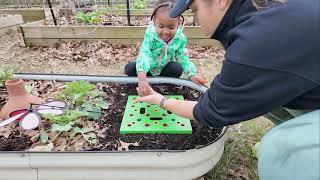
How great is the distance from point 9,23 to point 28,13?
1.44 feet

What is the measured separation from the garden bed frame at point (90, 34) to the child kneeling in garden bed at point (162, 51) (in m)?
1.39

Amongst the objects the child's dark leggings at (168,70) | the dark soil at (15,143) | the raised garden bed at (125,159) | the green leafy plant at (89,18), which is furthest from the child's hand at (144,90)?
the green leafy plant at (89,18)

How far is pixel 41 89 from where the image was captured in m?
2.29

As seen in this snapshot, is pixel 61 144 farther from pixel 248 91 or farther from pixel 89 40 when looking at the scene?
pixel 89 40

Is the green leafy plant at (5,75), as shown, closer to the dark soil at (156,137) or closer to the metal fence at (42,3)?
the dark soil at (156,137)

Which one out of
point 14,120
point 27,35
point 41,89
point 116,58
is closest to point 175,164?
point 14,120

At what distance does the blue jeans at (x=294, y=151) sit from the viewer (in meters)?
1.11

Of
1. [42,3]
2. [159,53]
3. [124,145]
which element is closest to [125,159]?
[124,145]

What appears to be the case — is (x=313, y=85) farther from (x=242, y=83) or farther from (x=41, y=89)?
(x=41, y=89)

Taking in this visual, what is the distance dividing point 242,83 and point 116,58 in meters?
2.69

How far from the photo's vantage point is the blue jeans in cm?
111

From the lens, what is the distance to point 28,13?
4.89 m

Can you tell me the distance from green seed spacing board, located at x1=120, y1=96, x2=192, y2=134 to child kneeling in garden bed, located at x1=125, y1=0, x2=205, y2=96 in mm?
110

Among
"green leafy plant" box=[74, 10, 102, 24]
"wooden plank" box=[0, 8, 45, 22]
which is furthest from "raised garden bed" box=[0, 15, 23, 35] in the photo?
"green leafy plant" box=[74, 10, 102, 24]
